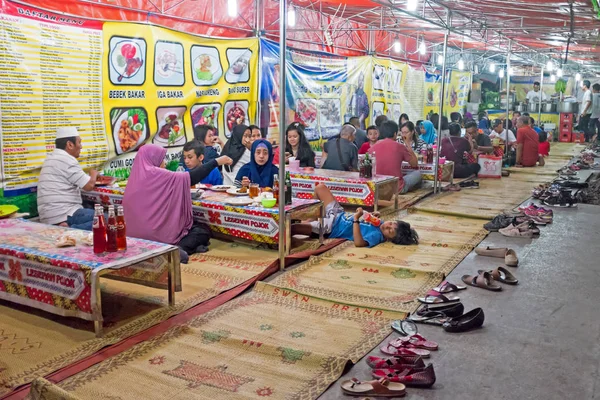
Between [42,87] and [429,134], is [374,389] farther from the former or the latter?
[429,134]

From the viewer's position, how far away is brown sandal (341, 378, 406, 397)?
3203 mm

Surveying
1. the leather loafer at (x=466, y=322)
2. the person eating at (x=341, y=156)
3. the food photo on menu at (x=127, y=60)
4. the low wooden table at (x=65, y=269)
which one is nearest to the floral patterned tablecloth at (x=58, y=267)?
the low wooden table at (x=65, y=269)

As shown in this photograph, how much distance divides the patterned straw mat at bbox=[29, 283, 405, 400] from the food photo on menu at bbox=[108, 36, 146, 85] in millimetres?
3902

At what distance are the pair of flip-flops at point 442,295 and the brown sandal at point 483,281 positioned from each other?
0.13m

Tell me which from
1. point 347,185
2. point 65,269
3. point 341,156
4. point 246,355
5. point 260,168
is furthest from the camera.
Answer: point 341,156

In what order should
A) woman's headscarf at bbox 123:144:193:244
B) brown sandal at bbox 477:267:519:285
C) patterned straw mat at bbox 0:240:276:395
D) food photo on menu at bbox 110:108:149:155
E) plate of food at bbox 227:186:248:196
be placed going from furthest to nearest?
food photo on menu at bbox 110:108:149:155 < plate of food at bbox 227:186:248:196 < woman's headscarf at bbox 123:144:193:244 < brown sandal at bbox 477:267:519:285 < patterned straw mat at bbox 0:240:276:395

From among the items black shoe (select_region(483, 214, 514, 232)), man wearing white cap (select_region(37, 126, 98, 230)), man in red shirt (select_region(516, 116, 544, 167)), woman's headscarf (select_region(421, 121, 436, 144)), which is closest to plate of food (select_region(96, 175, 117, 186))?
man wearing white cap (select_region(37, 126, 98, 230))

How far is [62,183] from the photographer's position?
605 centimetres

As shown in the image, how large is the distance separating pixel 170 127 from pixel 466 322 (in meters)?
5.26

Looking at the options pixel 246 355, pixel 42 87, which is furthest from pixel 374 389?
pixel 42 87

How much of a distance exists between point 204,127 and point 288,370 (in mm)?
5024

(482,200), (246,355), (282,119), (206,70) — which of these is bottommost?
(246,355)

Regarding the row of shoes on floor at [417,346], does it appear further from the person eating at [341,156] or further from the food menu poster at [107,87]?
the food menu poster at [107,87]

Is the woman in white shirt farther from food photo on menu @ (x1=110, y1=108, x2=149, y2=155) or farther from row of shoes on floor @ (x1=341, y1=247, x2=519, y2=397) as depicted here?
row of shoes on floor @ (x1=341, y1=247, x2=519, y2=397)
